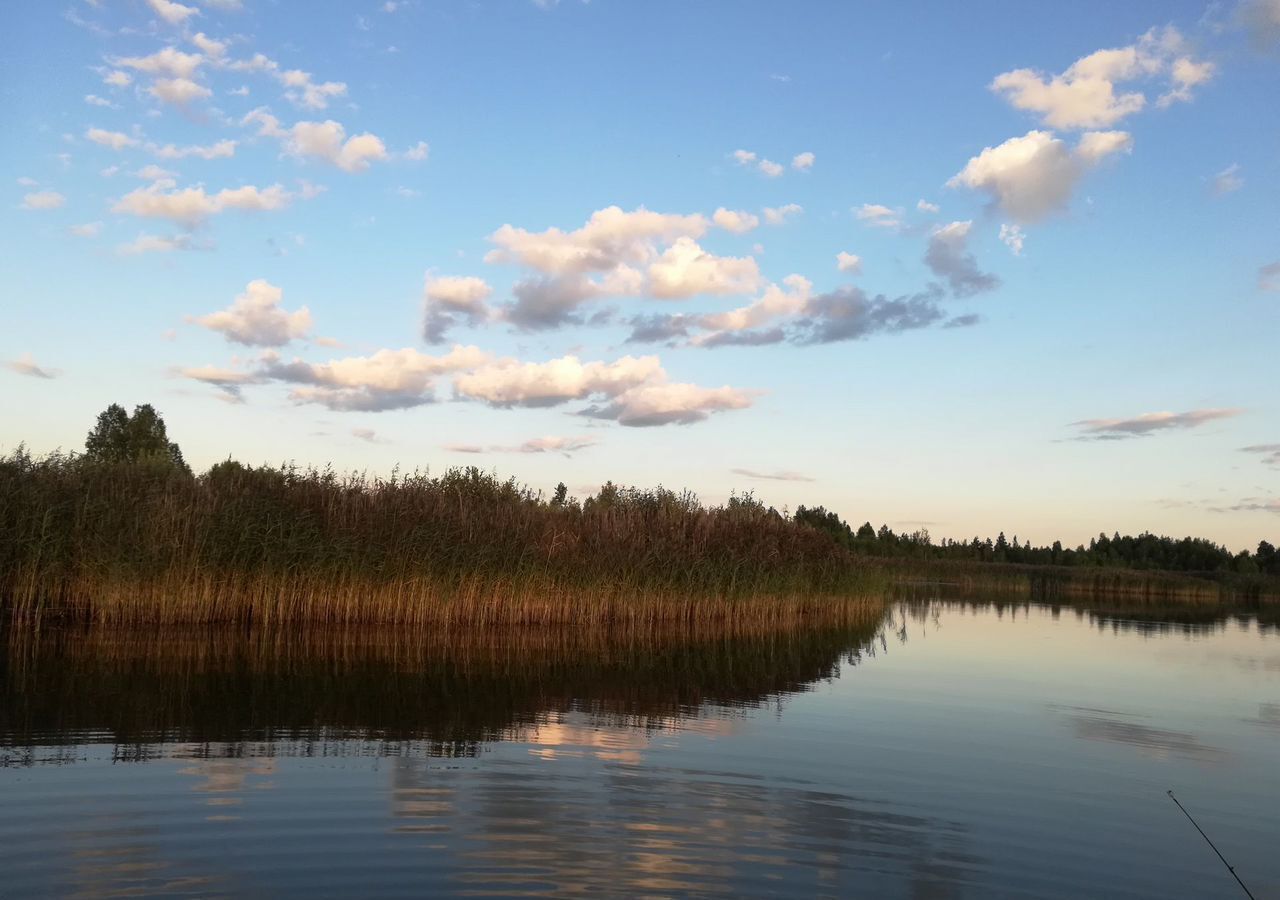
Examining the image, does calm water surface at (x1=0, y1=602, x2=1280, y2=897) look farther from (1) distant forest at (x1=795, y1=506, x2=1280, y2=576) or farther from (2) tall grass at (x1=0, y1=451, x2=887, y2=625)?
(1) distant forest at (x1=795, y1=506, x2=1280, y2=576)

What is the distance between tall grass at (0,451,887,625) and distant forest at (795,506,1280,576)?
104 ft

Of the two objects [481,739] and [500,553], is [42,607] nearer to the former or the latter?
[500,553]

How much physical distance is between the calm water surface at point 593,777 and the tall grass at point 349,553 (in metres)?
1.42

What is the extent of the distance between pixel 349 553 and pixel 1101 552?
265 ft

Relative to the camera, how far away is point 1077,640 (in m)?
23.8

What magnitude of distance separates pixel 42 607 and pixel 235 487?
12.3ft

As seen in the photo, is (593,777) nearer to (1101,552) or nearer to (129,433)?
(129,433)

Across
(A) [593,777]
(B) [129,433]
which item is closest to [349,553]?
(A) [593,777]

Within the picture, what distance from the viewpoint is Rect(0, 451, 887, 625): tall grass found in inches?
618

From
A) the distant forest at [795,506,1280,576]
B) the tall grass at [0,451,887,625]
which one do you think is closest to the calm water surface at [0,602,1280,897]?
the tall grass at [0,451,887,625]

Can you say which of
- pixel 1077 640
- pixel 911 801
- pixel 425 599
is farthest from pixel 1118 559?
pixel 911 801

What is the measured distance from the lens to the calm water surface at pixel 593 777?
546cm

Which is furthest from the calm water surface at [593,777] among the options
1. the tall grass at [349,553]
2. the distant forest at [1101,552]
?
the distant forest at [1101,552]

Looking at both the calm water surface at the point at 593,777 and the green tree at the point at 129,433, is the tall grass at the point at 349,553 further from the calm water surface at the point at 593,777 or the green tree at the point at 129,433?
the green tree at the point at 129,433
